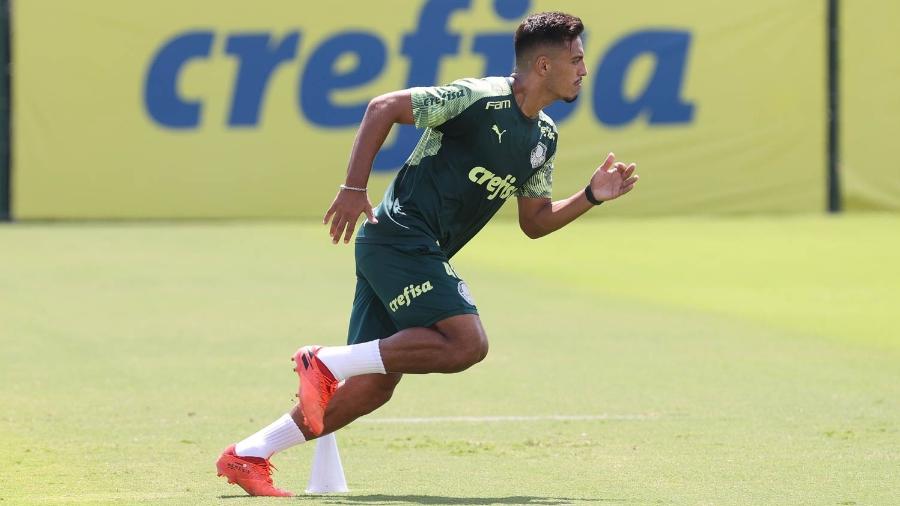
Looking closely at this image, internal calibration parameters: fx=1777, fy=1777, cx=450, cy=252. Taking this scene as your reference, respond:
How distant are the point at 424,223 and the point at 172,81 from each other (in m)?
15.9

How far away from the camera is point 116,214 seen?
22516 millimetres

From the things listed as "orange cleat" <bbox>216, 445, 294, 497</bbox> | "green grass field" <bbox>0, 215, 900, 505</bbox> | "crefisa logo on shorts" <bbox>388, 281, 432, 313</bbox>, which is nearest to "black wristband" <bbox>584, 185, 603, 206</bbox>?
"crefisa logo on shorts" <bbox>388, 281, 432, 313</bbox>

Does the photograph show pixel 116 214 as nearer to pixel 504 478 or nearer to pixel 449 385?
pixel 449 385

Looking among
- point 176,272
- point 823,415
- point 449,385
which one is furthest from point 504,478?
point 176,272

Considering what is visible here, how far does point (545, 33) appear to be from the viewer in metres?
7.18

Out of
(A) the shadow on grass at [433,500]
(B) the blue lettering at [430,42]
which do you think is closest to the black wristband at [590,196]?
(A) the shadow on grass at [433,500]

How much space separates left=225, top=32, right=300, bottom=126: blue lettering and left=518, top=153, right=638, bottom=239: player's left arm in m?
15.3

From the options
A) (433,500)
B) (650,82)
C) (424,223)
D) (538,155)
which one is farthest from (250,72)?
(433,500)

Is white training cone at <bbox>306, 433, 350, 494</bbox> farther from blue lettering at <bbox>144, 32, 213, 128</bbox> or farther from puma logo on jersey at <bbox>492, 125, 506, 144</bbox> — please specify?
blue lettering at <bbox>144, 32, 213, 128</bbox>

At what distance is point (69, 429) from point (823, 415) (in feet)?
12.4

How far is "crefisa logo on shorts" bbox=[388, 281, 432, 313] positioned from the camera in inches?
272

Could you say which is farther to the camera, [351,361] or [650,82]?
[650,82]

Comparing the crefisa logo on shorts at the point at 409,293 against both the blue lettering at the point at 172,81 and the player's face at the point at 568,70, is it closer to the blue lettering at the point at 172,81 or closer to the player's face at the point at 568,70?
the player's face at the point at 568,70

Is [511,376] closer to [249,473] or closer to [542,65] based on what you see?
[542,65]
